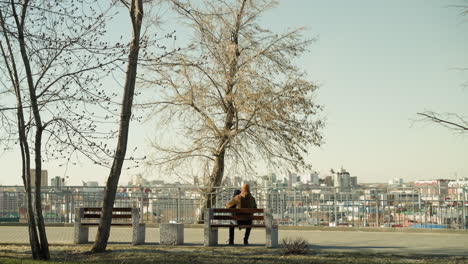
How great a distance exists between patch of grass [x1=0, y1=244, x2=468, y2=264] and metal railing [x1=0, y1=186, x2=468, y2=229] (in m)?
10.6

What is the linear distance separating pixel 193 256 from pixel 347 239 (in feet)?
22.3

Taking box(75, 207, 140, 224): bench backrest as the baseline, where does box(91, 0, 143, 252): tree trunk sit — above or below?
above

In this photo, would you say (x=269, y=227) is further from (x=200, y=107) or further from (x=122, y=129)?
(x=200, y=107)

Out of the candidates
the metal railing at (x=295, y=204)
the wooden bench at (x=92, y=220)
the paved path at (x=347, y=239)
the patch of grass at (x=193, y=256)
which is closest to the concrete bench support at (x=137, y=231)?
the wooden bench at (x=92, y=220)

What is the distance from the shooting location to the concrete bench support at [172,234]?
19.0 meters

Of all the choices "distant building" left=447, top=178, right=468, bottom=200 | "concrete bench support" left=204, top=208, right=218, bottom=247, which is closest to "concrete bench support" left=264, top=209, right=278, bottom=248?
"concrete bench support" left=204, top=208, right=218, bottom=247

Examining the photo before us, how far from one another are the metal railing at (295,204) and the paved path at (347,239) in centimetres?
297

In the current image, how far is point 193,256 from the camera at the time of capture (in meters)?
15.8

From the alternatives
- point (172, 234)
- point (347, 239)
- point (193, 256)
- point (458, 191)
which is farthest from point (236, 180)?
point (193, 256)

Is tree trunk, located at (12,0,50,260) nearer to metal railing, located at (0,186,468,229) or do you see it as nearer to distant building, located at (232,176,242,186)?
metal railing, located at (0,186,468,229)

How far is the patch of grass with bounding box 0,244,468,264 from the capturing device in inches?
585

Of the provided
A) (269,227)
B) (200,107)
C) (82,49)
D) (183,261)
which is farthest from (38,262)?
(200,107)

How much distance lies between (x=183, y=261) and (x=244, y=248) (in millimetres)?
3224

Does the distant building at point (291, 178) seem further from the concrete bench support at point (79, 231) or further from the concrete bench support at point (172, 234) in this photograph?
the concrete bench support at point (79, 231)
